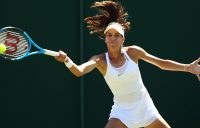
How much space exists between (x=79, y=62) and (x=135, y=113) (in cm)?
201

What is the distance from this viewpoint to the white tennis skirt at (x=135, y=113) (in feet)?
17.3

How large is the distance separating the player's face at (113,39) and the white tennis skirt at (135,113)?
1.80 ft

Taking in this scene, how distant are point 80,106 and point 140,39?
3.79 ft

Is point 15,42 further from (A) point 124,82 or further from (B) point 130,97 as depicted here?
(B) point 130,97

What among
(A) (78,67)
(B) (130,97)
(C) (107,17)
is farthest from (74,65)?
(C) (107,17)

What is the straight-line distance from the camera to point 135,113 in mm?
5320

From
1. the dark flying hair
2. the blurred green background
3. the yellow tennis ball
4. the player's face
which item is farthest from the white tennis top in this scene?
the blurred green background

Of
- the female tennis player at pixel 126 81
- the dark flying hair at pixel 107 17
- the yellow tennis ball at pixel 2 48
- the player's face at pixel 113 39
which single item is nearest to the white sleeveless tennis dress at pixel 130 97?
the female tennis player at pixel 126 81

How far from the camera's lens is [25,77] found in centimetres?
712

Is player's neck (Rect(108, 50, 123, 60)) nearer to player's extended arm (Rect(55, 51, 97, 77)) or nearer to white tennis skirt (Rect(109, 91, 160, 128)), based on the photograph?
player's extended arm (Rect(55, 51, 97, 77))

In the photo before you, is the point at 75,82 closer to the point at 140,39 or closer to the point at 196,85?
the point at 140,39

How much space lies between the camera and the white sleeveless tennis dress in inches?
209

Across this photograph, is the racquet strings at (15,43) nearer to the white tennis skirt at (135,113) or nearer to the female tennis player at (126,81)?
the female tennis player at (126,81)

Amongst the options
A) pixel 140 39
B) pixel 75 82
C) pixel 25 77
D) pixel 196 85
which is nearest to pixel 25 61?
pixel 25 77
